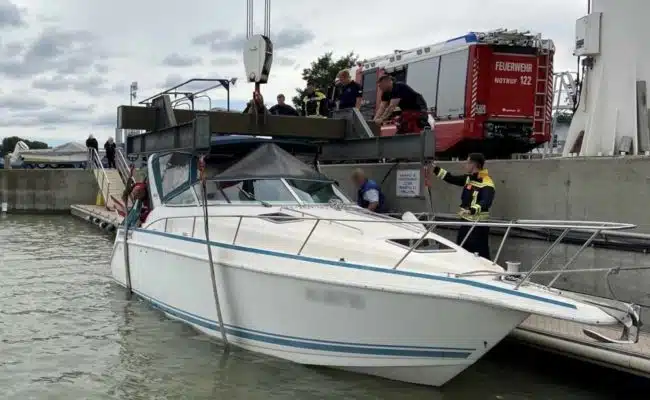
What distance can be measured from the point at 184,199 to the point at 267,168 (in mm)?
1114

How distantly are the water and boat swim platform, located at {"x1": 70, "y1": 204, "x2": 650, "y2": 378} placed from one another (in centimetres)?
25

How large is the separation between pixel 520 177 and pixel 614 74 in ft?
6.61

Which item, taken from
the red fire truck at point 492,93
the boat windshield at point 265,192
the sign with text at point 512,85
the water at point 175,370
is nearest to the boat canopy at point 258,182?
the boat windshield at point 265,192

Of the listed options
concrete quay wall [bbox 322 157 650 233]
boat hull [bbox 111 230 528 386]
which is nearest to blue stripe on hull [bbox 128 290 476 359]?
boat hull [bbox 111 230 528 386]

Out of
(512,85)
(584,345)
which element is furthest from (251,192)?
(512,85)

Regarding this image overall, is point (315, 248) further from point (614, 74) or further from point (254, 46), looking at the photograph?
point (614, 74)

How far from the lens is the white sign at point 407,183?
9.73 meters

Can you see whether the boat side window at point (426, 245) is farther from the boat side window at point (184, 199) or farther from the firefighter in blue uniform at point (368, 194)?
the boat side window at point (184, 199)

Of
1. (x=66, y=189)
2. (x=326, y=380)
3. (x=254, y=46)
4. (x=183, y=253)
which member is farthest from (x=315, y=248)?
(x=66, y=189)

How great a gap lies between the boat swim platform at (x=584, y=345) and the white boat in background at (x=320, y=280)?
79cm

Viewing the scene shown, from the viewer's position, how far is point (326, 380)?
6.05m

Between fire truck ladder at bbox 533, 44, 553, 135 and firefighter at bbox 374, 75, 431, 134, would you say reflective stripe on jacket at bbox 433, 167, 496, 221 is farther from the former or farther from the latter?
fire truck ladder at bbox 533, 44, 553, 135

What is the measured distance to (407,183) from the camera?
991cm

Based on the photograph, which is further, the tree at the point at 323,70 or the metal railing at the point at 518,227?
the tree at the point at 323,70
